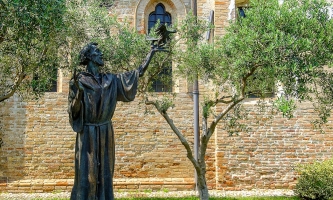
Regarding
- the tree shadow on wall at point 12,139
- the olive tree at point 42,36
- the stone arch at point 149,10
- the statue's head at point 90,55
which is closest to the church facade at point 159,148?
the tree shadow on wall at point 12,139

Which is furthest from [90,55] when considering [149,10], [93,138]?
[149,10]

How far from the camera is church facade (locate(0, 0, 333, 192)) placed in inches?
407

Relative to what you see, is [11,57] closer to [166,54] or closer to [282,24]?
[166,54]

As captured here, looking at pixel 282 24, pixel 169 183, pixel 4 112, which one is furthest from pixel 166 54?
pixel 4 112

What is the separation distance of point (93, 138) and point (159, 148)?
7.14 metres

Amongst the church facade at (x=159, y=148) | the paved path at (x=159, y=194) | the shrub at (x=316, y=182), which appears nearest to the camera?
the shrub at (x=316, y=182)

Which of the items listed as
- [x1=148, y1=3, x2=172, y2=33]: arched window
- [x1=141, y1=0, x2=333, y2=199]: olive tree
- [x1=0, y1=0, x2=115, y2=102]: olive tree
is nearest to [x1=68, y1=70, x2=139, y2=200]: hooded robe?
[x1=0, y1=0, x2=115, y2=102]: olive tree

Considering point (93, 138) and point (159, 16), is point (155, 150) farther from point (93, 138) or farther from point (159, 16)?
point (93, 138)

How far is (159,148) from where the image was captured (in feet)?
35.4

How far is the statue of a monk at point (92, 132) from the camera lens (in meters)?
3.69

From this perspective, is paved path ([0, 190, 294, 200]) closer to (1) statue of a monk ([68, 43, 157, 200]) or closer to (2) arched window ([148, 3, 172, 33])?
(2) arched window ([148, 3, 172, 33])

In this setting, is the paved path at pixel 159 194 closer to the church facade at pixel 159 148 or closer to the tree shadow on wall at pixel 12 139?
the church facade at pixel 159 148

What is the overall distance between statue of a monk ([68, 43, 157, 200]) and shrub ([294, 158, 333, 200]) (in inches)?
267

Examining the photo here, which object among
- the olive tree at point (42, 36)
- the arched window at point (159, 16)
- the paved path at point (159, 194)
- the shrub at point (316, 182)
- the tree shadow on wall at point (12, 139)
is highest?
the arched window at point (159, 16)
